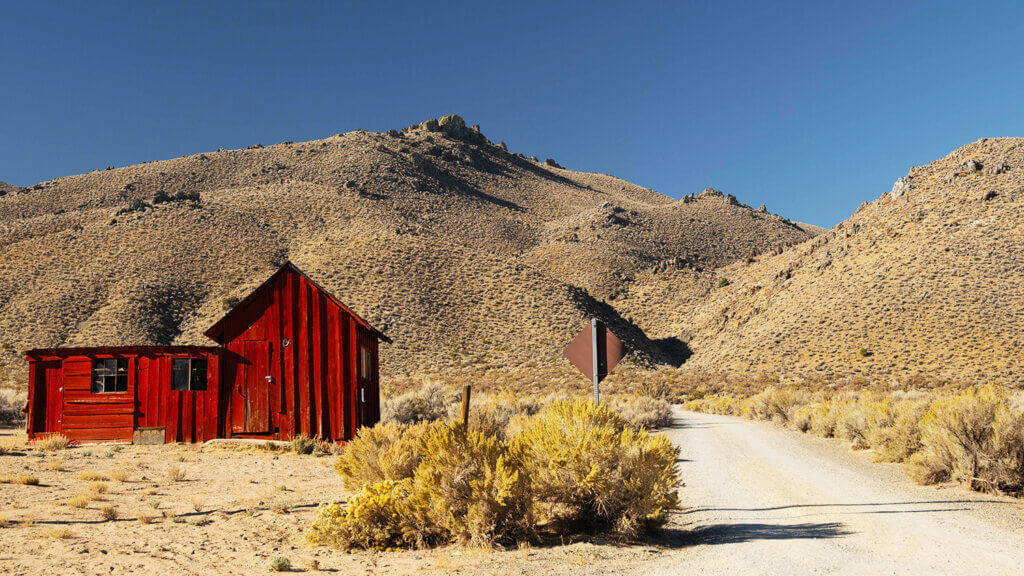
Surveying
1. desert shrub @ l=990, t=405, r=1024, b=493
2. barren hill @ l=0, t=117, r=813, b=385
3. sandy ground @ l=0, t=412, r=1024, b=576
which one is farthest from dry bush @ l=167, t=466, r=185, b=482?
barren hill @ l=0, t=117, r=813, b=385

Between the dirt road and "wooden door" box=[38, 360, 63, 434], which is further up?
"wooden door" box=[38, 360, 63, 434]

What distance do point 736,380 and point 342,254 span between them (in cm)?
3636

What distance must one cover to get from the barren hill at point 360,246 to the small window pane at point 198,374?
2454 cm

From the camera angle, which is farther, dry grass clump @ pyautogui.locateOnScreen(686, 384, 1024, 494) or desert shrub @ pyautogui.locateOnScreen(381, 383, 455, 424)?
desert shrub @ pyautogui.locateOnScreen(381, 383, 455, 424)

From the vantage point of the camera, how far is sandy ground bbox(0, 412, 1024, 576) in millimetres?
6434

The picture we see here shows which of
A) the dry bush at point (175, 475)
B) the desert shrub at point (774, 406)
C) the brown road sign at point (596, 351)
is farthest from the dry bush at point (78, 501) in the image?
the desert shrub at point (774, 406)

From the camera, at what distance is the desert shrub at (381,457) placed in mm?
9203

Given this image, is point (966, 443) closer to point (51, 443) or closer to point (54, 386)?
point (51, 443)

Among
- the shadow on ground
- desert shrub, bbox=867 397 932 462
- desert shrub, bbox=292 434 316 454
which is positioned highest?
desert shrub, bbox=867 397 932 462

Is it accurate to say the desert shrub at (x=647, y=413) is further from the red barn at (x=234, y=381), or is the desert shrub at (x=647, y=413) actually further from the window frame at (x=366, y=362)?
the red barn at (x=234, y=381)

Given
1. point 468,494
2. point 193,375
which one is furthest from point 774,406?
point 193,375

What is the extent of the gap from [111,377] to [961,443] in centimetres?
2163

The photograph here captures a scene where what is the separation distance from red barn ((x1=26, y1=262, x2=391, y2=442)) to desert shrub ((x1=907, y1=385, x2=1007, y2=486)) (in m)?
14.3

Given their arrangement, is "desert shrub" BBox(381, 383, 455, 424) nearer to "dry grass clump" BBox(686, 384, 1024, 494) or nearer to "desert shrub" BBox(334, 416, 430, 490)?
"desert shrub" BBox(334, 416, 430, 490)
